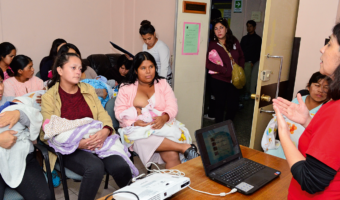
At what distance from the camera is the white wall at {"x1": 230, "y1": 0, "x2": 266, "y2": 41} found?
597cm

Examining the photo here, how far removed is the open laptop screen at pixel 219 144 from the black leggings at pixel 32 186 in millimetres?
1050

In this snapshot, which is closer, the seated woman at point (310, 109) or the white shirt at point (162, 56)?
the seated woman at point (310, 109)

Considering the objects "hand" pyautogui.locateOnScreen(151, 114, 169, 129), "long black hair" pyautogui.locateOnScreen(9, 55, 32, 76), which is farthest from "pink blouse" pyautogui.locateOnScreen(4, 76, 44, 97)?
"hand" pyautogui.locateOnScreen(151, 114, 169, 129)

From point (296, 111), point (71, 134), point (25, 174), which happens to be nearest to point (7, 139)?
point (25, 174)

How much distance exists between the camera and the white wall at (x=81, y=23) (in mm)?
3807

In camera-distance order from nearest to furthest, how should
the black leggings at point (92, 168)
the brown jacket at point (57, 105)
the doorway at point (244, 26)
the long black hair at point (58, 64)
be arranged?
the black leggings at point (92, 168)
the brown jacket at point (57, 105)
the long black hair at point (58, 64)
the doorway at point (244, 26)

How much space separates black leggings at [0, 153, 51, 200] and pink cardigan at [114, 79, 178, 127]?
830mm

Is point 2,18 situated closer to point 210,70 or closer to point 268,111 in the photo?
point 210,70

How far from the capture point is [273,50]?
2.42m

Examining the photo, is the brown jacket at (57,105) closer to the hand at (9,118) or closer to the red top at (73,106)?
the red top at (73,106)

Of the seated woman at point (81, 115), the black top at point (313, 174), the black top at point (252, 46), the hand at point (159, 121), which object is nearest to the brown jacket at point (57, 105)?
the seated woman at point (81, 115)

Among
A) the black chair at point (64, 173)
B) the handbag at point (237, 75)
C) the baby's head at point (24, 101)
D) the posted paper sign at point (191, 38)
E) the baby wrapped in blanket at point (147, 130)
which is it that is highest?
the posted paper sign at point (191, 38)

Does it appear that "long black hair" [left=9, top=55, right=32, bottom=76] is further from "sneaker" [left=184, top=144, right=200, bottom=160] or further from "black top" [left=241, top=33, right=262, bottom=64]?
"black top" [left=241, top=33, right=262, bottom=64]

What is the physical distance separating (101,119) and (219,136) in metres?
1.11
